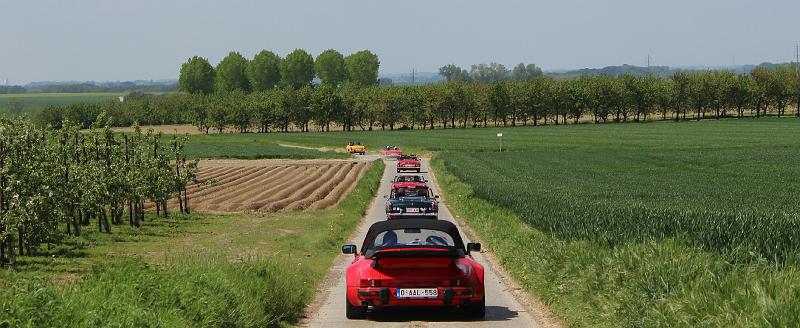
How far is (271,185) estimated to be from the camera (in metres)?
59.8

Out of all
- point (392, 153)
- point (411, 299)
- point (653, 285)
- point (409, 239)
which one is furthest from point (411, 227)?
point (392, 153)

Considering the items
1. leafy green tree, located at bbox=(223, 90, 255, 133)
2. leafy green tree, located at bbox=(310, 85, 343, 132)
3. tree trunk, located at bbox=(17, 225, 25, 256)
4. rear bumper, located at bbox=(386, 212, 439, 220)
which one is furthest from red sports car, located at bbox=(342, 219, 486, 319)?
leafy green tree, located at bbox=(223, 90, 255, 133)

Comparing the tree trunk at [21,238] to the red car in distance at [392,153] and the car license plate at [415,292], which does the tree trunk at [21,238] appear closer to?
the car license plate at [415,292]

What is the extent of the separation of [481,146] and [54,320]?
98260 mm

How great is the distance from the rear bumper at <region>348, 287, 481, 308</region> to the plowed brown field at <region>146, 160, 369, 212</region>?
29015 mm

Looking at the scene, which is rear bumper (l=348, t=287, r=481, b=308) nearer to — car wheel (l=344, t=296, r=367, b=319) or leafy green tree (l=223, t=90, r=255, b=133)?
car wheel (l=344, t=296, r=367, b=319)

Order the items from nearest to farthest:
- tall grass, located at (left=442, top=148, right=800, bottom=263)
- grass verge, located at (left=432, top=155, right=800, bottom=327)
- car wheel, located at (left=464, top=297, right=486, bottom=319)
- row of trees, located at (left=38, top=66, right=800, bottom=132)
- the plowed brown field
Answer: grass verge, located at (left=432, top=155, right=800, bottom=327), car wheel, located at (left=464, top=297, right=486, bottom=319), tall grass, located at (left=442, top=148, right=800, bottom=263), the plowed brown field, row of trees, located at (left=38, top=66, right=800, bottom=132)

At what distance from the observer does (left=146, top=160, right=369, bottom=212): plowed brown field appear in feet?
148

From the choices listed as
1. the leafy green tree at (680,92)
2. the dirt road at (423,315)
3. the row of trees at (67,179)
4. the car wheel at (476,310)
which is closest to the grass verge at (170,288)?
the dirt road at (423,315)

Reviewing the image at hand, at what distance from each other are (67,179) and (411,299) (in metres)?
21.0

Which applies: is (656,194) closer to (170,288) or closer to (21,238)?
(21,238)

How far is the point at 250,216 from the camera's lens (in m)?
39.9

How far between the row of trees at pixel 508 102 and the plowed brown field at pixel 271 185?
74.0 metres

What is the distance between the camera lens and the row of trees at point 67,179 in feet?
87.8
